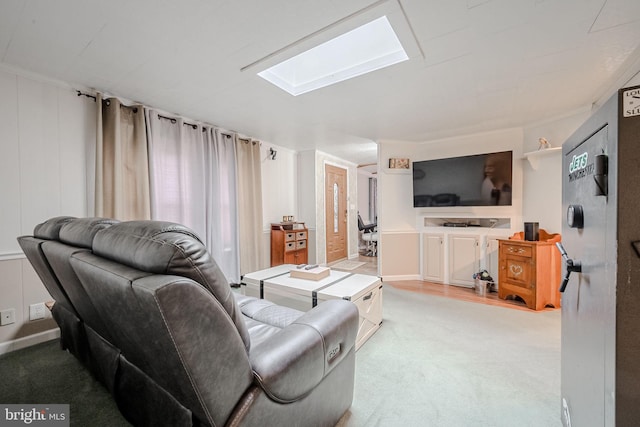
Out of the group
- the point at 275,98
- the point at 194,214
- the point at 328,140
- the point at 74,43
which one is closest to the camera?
the point at 74,43

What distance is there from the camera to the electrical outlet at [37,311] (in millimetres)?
2064

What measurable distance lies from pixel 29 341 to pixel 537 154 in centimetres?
538

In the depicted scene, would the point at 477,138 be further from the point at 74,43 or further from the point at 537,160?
the point at 74,43

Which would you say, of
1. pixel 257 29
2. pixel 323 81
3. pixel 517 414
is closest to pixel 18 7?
pixel 257 29

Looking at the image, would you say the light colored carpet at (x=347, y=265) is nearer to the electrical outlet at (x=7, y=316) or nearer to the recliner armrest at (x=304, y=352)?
the recliner armrest at (x=304, y=352)

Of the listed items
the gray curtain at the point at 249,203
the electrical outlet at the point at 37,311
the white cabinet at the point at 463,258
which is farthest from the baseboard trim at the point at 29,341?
the white cabinet at the point at 463,258

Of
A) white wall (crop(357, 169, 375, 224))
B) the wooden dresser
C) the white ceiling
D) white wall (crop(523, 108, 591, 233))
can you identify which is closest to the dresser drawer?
the wooden dresser

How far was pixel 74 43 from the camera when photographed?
1690mm

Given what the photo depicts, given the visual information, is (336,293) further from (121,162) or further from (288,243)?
(121,162)

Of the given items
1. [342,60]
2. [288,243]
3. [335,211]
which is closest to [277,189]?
[288,243]

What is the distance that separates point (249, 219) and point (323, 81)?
2277 mm

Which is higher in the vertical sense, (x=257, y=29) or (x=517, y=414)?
(x=257, y=29)

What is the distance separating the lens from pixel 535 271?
277 cm

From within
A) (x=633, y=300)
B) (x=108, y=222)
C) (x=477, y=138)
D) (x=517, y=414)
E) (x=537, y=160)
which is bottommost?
(x=517, y=414)
